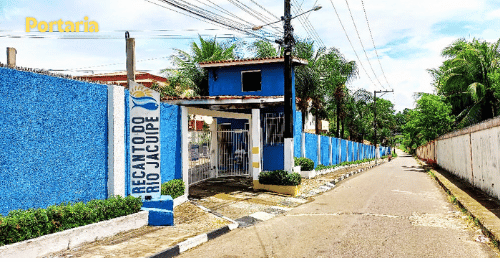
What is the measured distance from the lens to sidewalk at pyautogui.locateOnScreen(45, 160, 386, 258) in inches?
243

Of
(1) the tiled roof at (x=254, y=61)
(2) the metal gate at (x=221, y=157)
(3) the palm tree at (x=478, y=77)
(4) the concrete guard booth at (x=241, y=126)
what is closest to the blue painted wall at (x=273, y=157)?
(4) the concrete guard booth at (x=241, y=126)

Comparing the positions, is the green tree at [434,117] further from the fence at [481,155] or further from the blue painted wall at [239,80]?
the blue painted wall at [239,80]

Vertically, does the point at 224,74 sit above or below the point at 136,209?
above

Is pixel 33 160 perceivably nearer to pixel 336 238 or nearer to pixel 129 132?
pixel 129 132

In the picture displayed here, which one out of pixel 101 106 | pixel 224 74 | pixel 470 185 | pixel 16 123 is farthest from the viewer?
pixel 224 74

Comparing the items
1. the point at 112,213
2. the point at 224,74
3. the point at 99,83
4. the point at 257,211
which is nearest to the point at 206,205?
the point at 257,211

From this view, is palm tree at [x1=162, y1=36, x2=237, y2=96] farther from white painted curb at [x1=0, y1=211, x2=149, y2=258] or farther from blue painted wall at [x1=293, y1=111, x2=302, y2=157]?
white painted curb at [x1=0, y1=211, x2=149, y2=258]

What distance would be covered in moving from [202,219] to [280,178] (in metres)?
5.08

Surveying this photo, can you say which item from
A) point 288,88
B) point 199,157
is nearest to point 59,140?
point 288,88

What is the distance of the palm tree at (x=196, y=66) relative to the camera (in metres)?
27.4

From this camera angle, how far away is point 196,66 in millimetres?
27641

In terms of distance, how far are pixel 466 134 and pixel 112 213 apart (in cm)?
1457

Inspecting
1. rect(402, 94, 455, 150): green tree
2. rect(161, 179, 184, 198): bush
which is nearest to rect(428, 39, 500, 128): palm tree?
rect(402, 94, 455, 150): green tree

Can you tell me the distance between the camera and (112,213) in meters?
7.36
